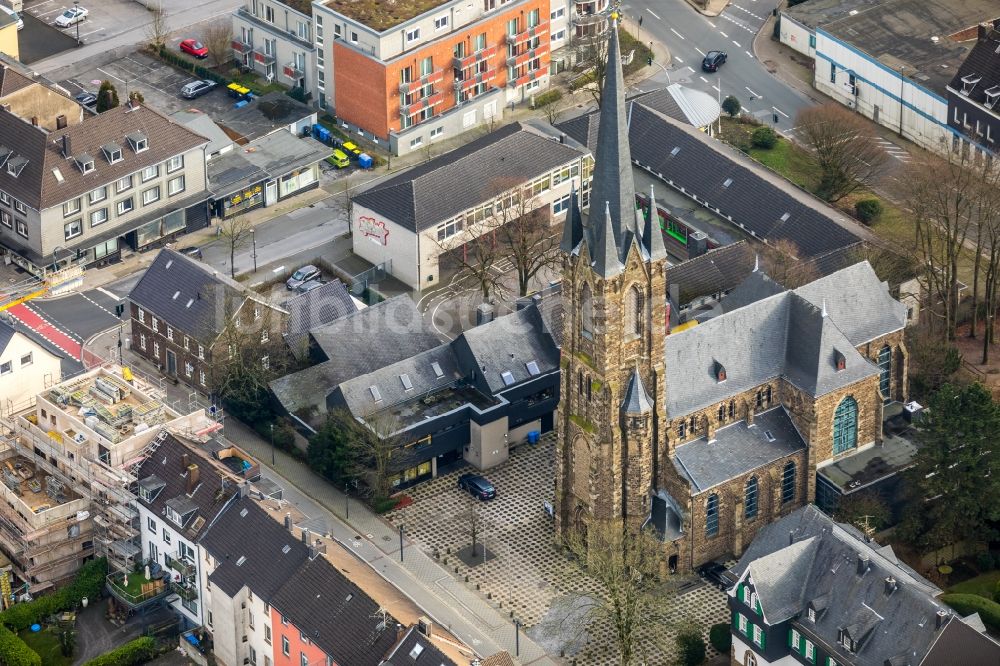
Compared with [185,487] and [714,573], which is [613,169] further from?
[185,487]

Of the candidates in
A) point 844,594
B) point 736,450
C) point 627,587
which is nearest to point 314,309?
point 736,450

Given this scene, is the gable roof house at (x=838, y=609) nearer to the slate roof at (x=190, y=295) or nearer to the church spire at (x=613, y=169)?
the church spire at (x=613, y=169)

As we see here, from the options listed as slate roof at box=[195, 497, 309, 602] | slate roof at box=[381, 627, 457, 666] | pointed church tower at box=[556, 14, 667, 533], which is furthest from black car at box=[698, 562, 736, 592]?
slate roof at box=[195, 497, 309, 602]

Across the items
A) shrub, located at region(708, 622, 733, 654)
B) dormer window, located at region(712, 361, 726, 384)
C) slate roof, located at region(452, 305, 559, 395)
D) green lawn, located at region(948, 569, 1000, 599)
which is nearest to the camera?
shrub, located at region(708, 622, 733, 654)

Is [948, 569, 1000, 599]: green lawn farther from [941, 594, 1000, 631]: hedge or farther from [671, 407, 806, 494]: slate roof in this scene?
[671, 407, 806, 494]: slate roof

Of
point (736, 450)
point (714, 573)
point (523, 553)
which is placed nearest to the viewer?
point (714, 573)

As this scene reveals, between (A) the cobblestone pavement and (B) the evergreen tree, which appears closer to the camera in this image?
(A) the cobblestone pavement
